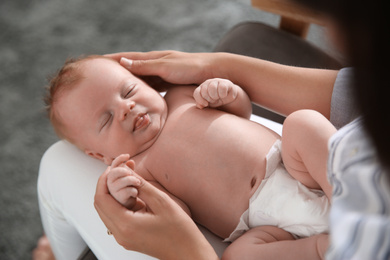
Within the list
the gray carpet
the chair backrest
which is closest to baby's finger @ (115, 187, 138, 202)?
the chair backrest

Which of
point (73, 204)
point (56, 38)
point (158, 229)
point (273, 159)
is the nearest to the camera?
Result: point (158, 229)

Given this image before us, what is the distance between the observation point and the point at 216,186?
2.66 ft

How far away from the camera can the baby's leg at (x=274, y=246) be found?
0.65 meters

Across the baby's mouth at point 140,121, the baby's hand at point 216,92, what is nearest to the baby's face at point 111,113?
the baby's mouth at point 140,121

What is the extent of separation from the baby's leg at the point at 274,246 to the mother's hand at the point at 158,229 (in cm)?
6

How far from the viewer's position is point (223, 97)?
33.5 inches

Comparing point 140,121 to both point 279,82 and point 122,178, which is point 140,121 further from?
point 279,82

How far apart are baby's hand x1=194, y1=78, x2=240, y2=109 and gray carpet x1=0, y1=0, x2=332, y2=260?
0.87 metres

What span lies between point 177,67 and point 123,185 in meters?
0.36

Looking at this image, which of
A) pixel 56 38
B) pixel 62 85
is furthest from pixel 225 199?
pixel 56 38

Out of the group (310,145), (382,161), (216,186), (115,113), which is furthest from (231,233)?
(382,161)

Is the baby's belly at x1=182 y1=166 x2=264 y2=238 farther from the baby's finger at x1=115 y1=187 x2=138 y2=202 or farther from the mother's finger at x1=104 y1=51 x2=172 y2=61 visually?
the mother's finger at x1=104 y1=51 x2=172 y2=61

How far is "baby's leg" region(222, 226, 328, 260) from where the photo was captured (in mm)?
652

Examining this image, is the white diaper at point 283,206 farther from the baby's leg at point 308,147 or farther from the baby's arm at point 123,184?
the baby's arm at point 123,184
